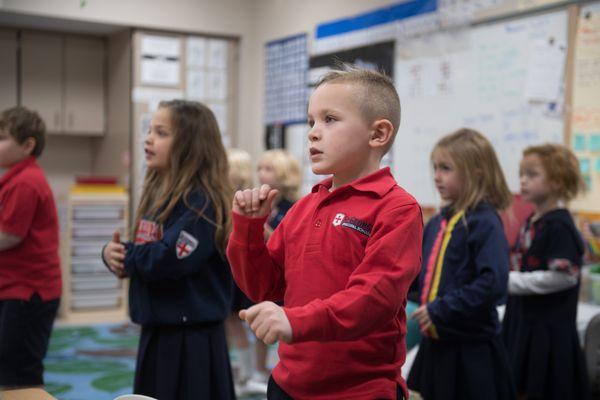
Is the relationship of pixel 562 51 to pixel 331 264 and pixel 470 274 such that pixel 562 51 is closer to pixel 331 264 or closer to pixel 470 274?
pixel 470 274

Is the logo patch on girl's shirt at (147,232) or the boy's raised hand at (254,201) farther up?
the boy's raised hand at (254,201)

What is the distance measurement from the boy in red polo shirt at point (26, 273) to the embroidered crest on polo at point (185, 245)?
934 millimetres

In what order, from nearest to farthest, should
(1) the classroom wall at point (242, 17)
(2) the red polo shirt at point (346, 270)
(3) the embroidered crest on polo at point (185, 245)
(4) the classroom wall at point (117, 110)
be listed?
(2) the red polo shirt at point (346, 270), (3) the embroidered crest on polo at point (185, 245), (1) the classroom wall at point (242, 17), (4) the classroom wall at point (117, 110)

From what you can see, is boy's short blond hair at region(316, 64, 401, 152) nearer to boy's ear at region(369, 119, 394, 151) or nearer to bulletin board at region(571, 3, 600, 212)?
boy's ear at region(369, 119, 394, 151)

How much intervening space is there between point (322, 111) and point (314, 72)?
402 cm

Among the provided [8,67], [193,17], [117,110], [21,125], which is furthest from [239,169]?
[8,67]

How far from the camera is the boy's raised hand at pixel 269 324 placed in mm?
981

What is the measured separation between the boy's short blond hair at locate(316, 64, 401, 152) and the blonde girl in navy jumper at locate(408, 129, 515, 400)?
950mm

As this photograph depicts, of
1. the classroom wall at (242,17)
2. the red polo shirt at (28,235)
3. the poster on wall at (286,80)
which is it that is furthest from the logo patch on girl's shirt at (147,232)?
the poster on wall at (286,80)

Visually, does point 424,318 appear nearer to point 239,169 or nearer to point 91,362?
point 239,169

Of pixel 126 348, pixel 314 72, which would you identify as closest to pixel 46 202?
pixel 126 348

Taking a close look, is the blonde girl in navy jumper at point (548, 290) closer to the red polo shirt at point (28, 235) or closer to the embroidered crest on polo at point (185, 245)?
the embroidered crest on polo at point (185, 245)

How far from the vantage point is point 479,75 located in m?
3.81

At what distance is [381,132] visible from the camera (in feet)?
4.15
